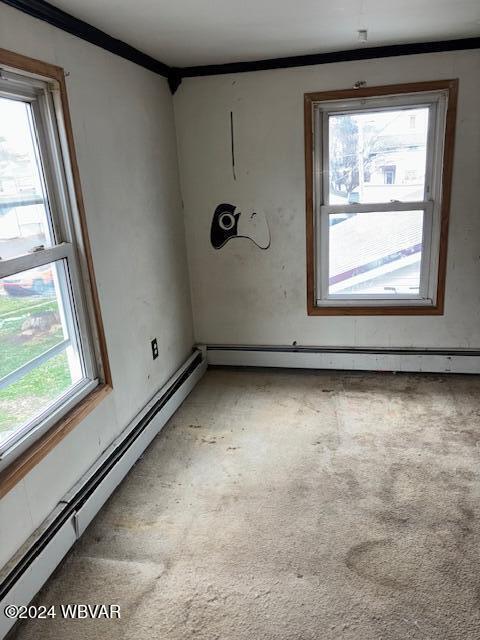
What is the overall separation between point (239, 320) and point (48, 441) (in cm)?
199

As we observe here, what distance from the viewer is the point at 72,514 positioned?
2023 millimetres

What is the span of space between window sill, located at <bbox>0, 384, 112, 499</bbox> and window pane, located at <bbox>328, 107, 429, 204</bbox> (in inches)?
84.4

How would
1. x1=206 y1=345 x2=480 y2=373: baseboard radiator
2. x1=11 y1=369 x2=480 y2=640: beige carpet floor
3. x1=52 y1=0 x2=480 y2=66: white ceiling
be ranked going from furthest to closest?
x1=206 y1=345 x2=480 y2=373: baseboard radiator, x1=52 y1=0 x2=480 y2=66: white ceiling, x1=11 y1=369 x2=480 y2=640: beige carpet floor

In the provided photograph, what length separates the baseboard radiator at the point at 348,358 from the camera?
3400mm

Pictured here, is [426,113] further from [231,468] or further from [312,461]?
[231,468]

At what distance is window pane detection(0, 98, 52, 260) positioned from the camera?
5.94 ft

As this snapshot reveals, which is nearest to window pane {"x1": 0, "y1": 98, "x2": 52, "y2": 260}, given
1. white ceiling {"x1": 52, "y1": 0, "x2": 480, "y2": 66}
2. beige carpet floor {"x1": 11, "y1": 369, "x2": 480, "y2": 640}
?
white ceiling {"x1": 52, "y1": 0, "x2": 480, "y2": 66}

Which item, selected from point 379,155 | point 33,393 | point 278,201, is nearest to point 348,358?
point 278,201

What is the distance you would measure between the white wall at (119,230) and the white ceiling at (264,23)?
0.68 feet

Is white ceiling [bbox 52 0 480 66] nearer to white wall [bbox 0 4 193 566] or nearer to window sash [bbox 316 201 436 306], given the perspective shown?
white wall [bbox 0 4 193 566]

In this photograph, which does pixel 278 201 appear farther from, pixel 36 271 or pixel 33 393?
pixel 33 393

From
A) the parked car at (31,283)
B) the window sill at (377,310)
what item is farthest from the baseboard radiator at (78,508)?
the window sill at (377,310)

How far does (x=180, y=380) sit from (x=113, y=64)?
1966 millimetres

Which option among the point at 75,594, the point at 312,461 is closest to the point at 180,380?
the point at 312,461
